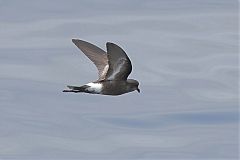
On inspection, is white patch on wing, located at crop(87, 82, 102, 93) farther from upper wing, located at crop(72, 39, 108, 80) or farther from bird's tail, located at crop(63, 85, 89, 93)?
upper wing, located at crop(72, 39, 108, 80)

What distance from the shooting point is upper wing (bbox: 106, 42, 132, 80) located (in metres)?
22.4

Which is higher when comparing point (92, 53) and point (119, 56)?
point (92, 53)

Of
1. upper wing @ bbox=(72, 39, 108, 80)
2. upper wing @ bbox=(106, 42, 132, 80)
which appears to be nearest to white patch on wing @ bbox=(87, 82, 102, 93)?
upper wing @ bbox=(106, 42, 132, 80)

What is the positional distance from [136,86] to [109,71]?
918 millimetres

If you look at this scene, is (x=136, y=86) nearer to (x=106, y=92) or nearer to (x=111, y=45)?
(x=106, y=92)

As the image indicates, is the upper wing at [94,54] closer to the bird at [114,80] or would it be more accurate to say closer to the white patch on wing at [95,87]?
the bird at [114,80]

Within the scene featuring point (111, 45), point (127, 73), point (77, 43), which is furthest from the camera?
point (77, 43)

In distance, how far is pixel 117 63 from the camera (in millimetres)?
23234

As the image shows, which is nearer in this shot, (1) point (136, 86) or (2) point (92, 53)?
(1) point (136, 86)

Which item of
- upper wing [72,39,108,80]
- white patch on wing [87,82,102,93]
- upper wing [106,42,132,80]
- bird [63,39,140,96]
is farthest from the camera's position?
upper wing [72,39,108,80]

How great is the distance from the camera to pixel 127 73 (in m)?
23.7

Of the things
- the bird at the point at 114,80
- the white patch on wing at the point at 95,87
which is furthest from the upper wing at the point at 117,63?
the white patch on wing at the point at 95,87

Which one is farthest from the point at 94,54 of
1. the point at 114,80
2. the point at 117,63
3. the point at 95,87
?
the point at 117,63

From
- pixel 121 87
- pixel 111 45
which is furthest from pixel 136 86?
pixel 111 45
